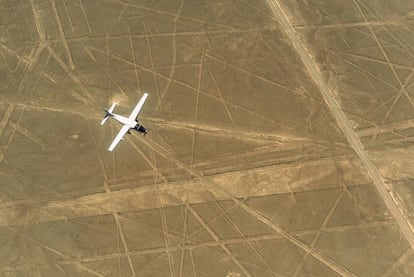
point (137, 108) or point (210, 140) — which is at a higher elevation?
point (137, 108)

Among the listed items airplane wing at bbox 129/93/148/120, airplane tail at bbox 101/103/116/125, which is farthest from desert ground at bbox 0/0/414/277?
airplane wing at bbox 129/93/148/120

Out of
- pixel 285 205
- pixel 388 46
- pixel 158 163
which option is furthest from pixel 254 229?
pixel 388 46

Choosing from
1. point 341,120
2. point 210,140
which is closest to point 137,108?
point 210,140

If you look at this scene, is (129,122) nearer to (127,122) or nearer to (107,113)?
(127,122)

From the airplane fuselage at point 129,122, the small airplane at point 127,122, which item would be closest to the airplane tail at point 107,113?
the small airplane at point 127,122

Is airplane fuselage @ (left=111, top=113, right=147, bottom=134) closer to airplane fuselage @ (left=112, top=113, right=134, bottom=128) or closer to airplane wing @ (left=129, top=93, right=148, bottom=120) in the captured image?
airplane fuselage @ (left=112, top=113, right=134, bottom=128)

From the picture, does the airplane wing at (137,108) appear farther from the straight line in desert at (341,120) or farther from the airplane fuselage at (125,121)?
the straight line in desert at (341,120)
